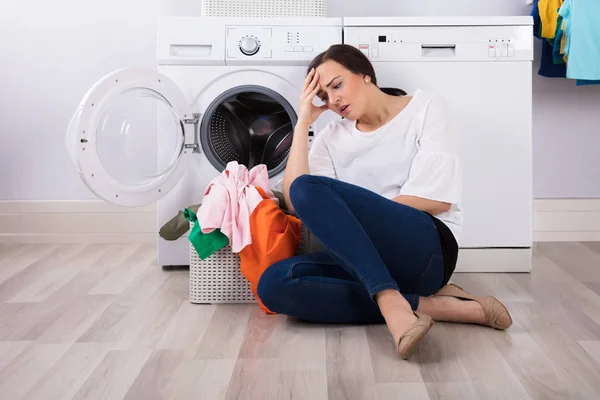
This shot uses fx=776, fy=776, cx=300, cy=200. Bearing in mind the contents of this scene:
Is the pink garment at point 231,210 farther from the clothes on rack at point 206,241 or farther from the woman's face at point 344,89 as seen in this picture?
the woman's face at point 344,89

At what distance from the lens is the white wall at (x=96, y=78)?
3127 mm

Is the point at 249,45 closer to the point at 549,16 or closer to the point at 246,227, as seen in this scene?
the point at 246,227

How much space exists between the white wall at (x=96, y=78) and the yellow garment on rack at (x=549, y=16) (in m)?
0.28

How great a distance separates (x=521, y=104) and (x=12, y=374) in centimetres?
175

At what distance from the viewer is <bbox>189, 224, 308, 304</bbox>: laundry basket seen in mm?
2219

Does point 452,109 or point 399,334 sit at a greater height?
point 452,109

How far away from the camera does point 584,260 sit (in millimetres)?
2781

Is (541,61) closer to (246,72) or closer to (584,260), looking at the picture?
(584,260)

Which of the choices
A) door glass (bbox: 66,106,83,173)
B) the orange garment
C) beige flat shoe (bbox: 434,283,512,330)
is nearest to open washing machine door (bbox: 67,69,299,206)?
door glass (bbox: 66,106,83,173)

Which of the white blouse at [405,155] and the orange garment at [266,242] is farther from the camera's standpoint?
the orange garment at [266,242]

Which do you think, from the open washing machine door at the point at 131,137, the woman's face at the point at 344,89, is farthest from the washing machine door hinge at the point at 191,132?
the woman's face at the point at 344,89

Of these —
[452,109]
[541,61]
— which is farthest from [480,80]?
[541,61]

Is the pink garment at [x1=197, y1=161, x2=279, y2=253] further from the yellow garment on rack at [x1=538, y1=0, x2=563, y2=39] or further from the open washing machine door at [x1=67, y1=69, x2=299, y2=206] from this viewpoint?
the yellow garment on rack at [x1=538, y1=0, x2=563, y2=39]

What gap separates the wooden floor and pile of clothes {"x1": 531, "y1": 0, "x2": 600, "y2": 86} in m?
0.75
